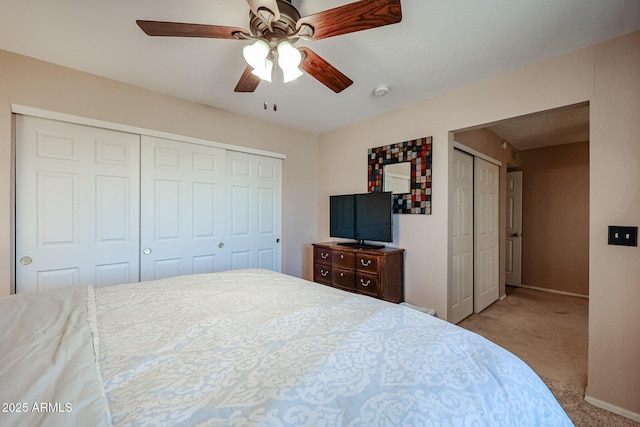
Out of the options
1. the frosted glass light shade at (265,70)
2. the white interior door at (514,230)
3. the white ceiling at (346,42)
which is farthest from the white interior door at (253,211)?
the white interior door at (514,230)

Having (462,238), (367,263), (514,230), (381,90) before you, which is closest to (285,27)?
(381,90)

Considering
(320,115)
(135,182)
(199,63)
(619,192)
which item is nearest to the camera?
(619,192)

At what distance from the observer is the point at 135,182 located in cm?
239

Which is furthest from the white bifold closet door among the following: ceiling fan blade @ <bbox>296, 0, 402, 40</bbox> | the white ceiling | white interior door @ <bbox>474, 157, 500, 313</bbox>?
white interior door @ <bbox>474, 157, 500, 313</bbox>

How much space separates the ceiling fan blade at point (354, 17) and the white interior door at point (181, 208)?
1923 millimetres

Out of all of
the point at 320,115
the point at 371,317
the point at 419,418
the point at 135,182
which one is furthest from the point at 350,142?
the point at 419,418

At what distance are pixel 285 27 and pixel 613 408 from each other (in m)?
2.98

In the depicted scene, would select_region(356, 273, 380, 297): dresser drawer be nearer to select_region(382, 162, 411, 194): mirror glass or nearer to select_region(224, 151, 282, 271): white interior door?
select_region(382, 162, 411, 194): mirror glass

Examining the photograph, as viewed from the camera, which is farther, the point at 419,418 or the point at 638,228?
the point at 638,228

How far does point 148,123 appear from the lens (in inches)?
95.7

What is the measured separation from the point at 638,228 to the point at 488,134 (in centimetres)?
218

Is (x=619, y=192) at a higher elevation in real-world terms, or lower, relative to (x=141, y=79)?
lower

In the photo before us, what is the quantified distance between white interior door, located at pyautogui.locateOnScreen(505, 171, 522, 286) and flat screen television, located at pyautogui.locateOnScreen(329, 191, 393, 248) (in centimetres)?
305

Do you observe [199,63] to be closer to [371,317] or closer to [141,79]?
[141,79]
